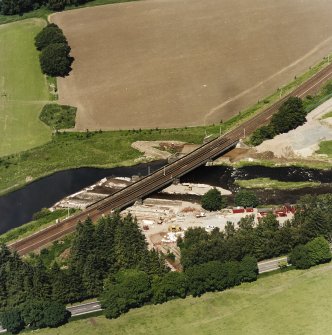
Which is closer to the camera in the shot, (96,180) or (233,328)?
(233,328)

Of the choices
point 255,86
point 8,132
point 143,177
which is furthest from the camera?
point 255,86

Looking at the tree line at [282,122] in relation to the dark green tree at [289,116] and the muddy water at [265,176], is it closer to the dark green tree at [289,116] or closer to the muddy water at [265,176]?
the dark green tree at [289,116]

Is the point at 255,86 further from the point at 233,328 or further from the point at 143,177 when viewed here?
the point at 233,328

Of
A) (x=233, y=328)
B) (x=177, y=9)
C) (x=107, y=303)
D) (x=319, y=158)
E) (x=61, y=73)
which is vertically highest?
(x=177, y=9)

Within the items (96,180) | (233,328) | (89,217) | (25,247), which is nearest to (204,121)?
(96,180)

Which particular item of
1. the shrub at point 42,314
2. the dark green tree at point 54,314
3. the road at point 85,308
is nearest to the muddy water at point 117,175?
the road at point 85,308

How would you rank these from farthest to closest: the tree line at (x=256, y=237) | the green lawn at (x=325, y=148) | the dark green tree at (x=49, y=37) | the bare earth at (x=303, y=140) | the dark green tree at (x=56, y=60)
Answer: the dark green tree at (x=49, y=37) < the dark green tree at (x=56, y=60) < the bare earth at (x=303, y=140) < the green lawn at (x=325, y=148) < the tree line at (x=256, y=237)

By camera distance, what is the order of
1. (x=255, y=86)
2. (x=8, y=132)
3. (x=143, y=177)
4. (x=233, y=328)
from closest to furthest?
(x=233, y=328) → (x=143, y=177) → (x=8, y=132) → (x=255, y=86)
